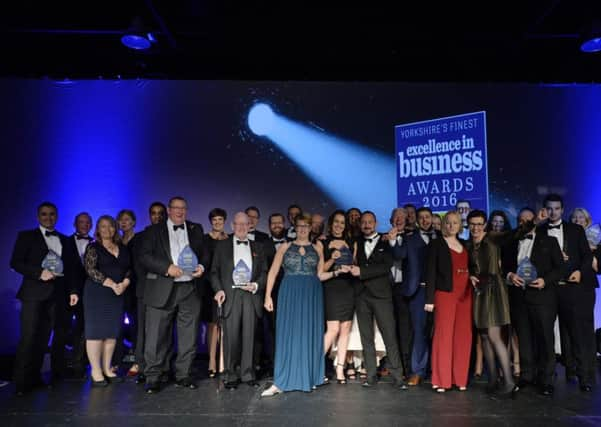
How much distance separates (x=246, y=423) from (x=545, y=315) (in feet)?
9.76

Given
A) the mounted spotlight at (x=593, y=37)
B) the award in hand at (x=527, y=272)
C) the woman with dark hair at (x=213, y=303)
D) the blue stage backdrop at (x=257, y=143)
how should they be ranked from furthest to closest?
the blue stage backdrop at (x=257, y=143) < the mounted spotlight at (x=593, y=37) < the woman with dark hair at (x=213, y=303) < the award in hand at (x=527, y=272)

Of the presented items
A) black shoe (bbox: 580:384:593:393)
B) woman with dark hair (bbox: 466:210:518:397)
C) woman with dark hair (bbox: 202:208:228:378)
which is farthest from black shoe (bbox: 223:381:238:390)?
black shoe (bbox: 580:384:593:393)

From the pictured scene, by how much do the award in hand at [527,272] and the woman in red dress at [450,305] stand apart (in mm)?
490

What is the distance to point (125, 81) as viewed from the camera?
7664 millimetres

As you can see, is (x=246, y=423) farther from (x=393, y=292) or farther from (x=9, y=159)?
(x=9, y=159)

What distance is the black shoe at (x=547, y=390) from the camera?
15.4 feet

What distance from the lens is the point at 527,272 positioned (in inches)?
189

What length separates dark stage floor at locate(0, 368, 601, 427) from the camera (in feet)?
13.1

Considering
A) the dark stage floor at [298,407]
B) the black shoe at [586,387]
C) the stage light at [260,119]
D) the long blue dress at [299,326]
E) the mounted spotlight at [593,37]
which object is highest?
the mounted spotlight at [593,37]

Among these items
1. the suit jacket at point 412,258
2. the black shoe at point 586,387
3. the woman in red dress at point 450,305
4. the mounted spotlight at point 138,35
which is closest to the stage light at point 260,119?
the mounted spotlight at point 138,35

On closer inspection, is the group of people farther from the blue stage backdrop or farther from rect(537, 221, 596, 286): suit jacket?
the blue stage backdrop

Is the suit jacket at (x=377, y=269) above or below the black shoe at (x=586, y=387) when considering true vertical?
above

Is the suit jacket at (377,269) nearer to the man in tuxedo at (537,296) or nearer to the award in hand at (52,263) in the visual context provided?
the man in tuxedo at (537,296)

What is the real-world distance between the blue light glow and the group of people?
6.84 ft
